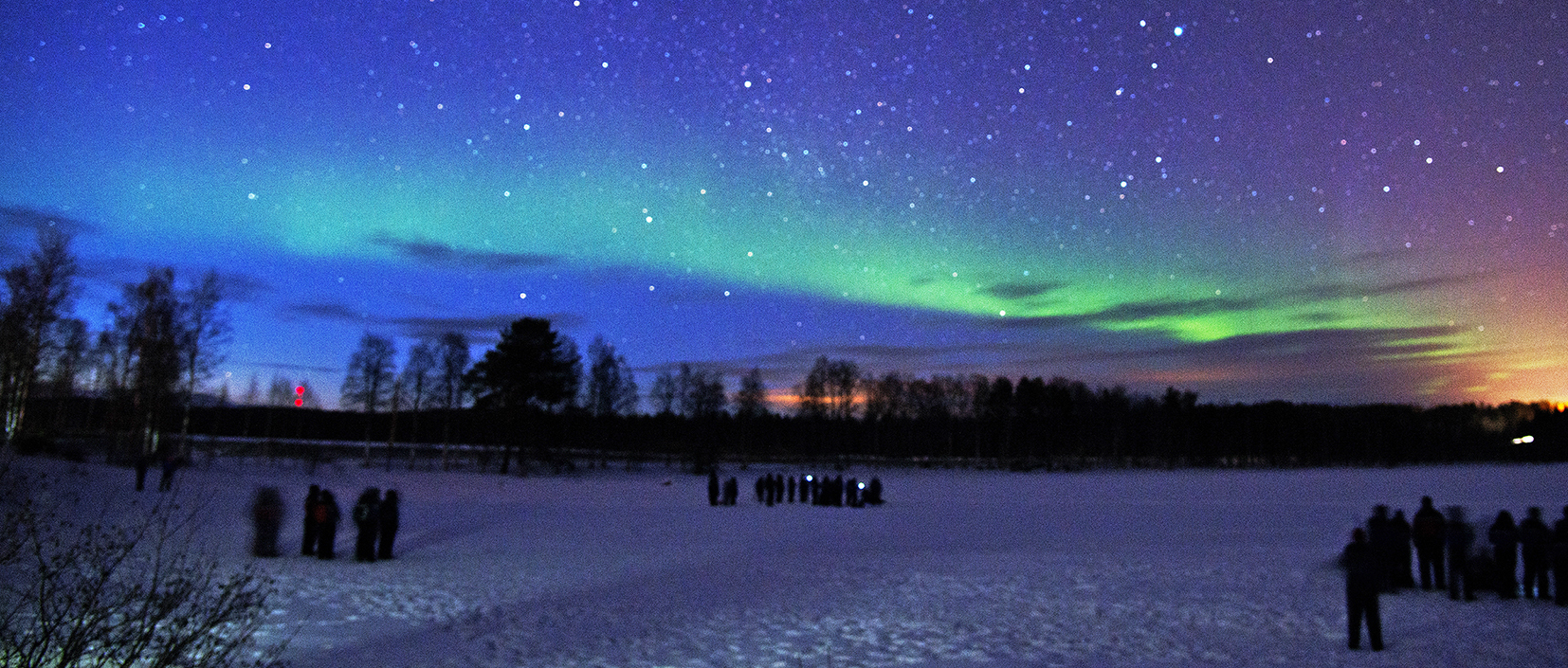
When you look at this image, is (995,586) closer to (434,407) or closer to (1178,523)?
(1178,523)

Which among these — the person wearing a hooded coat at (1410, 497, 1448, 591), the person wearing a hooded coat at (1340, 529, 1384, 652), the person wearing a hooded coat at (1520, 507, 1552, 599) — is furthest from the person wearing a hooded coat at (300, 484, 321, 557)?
the person wearing a hooded coat at (1520, 507, 1552, 599)

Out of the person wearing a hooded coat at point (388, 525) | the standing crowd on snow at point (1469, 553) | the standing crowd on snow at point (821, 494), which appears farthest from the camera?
the standing crowd on snow at point (821, 494)

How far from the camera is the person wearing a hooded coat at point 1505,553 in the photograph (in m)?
12.6

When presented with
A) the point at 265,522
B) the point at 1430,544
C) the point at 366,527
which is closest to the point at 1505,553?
the point at 1430,544

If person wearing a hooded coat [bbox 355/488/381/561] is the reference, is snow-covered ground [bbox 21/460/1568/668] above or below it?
below

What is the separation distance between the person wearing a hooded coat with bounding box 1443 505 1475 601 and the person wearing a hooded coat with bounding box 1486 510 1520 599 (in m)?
0.29

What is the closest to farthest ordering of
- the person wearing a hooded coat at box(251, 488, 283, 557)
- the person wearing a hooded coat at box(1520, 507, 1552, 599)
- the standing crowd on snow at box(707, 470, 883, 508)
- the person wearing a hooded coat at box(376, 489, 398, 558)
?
the person wearing a hooded coat at box(1520, 507, 1552, 599), the person wearing a hooded coat at box(251, 488, 283, 557), the person wearing a hooded coat at box(376, 489, 398, 558), the standing crowd on snow at box(707, 470, 883, 508)

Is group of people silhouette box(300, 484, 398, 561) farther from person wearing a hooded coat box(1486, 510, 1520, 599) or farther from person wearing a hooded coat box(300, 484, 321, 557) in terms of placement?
person wearing a hooded coat box(1486, 510, 1520, 599)

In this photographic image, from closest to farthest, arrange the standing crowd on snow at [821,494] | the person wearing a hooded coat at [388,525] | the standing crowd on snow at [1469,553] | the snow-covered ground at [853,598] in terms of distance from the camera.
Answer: the snow-covered ground at [853,598], the standing crowd on snow at [1469,553], the person wearing a hooded coat at [388,525], the standing crowd on snow at [821,494]

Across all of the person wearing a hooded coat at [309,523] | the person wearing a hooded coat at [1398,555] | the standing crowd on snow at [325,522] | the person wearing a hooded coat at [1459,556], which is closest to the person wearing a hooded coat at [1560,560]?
the person wearing a hooded coat at [1459,556]

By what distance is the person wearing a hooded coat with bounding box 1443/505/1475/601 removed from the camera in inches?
504

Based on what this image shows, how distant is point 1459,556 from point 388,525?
1691 cm

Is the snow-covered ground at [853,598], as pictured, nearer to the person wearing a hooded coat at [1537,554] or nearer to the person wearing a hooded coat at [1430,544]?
the person wearing a hooded coat at [1537,554]

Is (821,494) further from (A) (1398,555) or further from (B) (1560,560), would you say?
(B) (1560,560)
